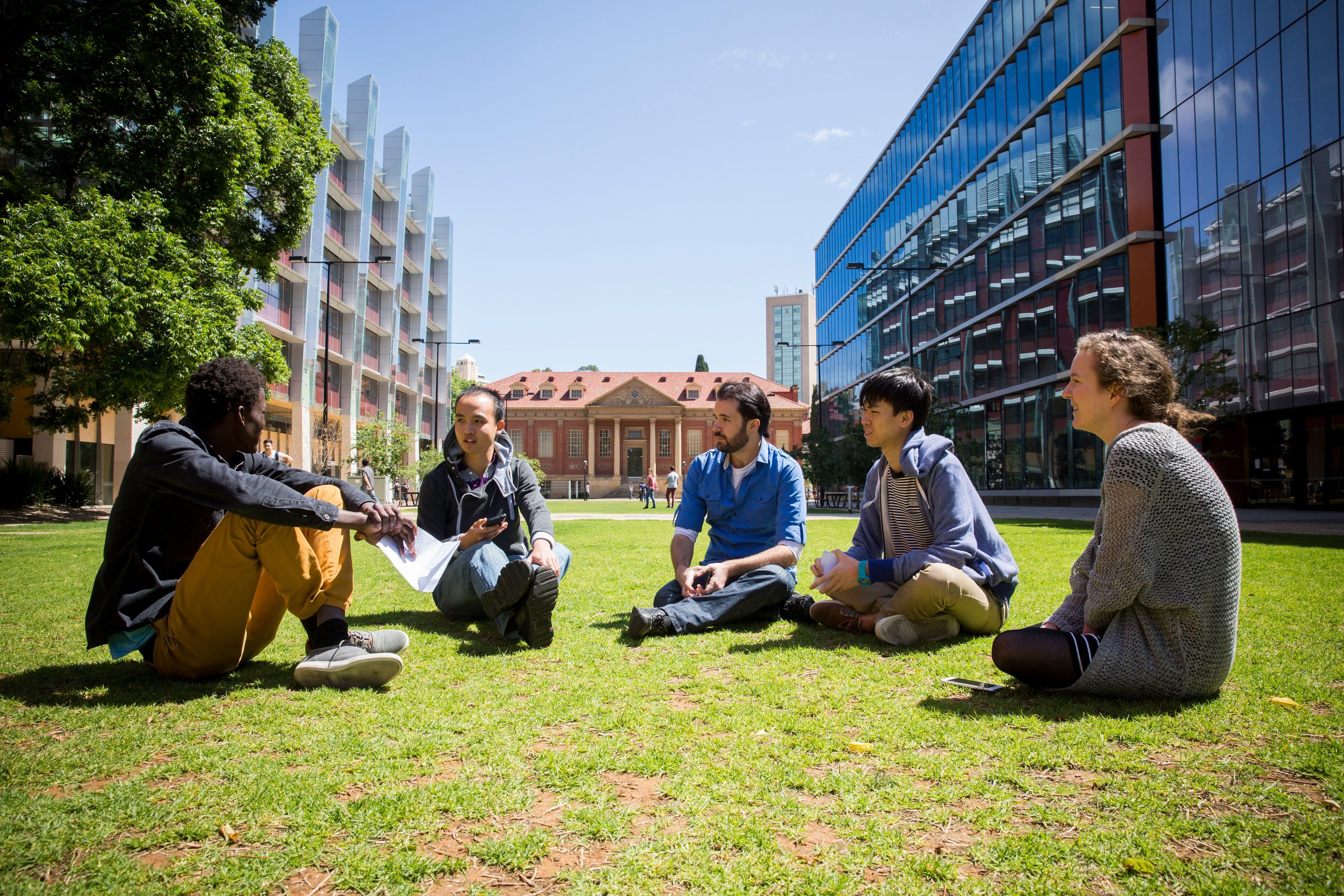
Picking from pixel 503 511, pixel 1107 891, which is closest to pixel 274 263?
pixel 503 511

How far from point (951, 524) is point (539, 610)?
6.73 ft

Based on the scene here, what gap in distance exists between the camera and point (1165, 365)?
2.67 m

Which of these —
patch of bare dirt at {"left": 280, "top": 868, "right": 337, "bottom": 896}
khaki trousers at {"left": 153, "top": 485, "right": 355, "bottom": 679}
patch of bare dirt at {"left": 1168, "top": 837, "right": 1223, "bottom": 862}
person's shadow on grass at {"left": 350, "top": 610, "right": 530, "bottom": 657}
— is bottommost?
person's shadow on grass at {"left": 350, "top": 610, "right": 530, "bottom": 657}

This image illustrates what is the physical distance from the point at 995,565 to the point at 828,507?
110ft

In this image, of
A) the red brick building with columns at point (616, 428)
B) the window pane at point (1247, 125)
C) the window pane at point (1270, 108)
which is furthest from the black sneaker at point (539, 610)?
the red brick building with columns at point (616, 428)

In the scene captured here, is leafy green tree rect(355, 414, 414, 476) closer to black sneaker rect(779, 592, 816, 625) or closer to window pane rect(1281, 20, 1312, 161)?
black sneaker rect(779, 592, 816, 625)

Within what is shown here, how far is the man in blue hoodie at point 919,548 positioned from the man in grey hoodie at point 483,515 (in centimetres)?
153

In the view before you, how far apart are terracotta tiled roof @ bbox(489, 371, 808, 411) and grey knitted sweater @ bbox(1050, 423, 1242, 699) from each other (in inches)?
Answer: 2511

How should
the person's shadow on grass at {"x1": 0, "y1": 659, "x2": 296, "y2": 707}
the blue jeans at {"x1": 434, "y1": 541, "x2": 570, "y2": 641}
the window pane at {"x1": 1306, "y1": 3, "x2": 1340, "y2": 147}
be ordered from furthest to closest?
the window pane at {"x1": 1306, "y1": 3, "x2": 1340, "y2": 147}
the blue jeans at {"x1": 434, "y1": 541, "x2": 570, "y2": 641}
the person's shadow on grass at {"x1": 0, "y1": 659, "x2": 296, "y2": 707}

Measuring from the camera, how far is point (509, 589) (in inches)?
143

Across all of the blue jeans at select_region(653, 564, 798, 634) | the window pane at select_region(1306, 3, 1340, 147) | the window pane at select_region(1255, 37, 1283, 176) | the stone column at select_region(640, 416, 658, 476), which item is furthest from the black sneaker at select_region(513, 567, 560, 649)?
the stone column at select_region(640, 416, 658, 476)

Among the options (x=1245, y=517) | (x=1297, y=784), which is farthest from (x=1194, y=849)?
(x=1245, y=517)

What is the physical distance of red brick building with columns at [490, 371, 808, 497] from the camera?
6725 cm

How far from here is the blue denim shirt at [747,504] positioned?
4281 mm
